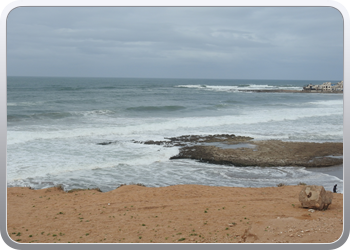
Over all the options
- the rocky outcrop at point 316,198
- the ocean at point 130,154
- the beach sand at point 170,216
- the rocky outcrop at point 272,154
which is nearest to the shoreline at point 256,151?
the rocky outcrop at point 272,154

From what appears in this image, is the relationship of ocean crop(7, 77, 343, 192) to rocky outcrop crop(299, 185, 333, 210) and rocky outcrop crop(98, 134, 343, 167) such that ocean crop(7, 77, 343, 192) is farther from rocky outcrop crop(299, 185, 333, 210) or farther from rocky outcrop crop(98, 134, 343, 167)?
rocky outcrop crop(299, 185, 333, 210)

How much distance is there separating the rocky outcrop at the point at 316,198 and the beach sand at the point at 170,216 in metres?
0.17

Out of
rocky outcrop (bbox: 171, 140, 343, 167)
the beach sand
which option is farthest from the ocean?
the beach sand

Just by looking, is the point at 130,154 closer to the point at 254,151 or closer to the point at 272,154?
the point at 254,151

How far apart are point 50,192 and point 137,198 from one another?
3.02 m

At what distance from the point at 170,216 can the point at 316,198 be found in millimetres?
3576

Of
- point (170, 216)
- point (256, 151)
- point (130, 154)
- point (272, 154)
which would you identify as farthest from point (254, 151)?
point (170, 216)

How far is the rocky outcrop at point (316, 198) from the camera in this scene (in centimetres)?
764

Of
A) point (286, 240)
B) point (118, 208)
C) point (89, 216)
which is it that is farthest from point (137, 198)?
point (286, 240)

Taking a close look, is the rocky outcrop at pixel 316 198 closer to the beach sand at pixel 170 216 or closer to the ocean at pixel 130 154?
the beach sand at pixel 170 216

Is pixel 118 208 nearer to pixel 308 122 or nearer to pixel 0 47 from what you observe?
pixel 0 47

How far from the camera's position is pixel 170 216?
7.52 meters

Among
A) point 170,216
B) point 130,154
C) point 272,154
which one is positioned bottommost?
point 170,216

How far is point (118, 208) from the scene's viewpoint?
26.8ft
